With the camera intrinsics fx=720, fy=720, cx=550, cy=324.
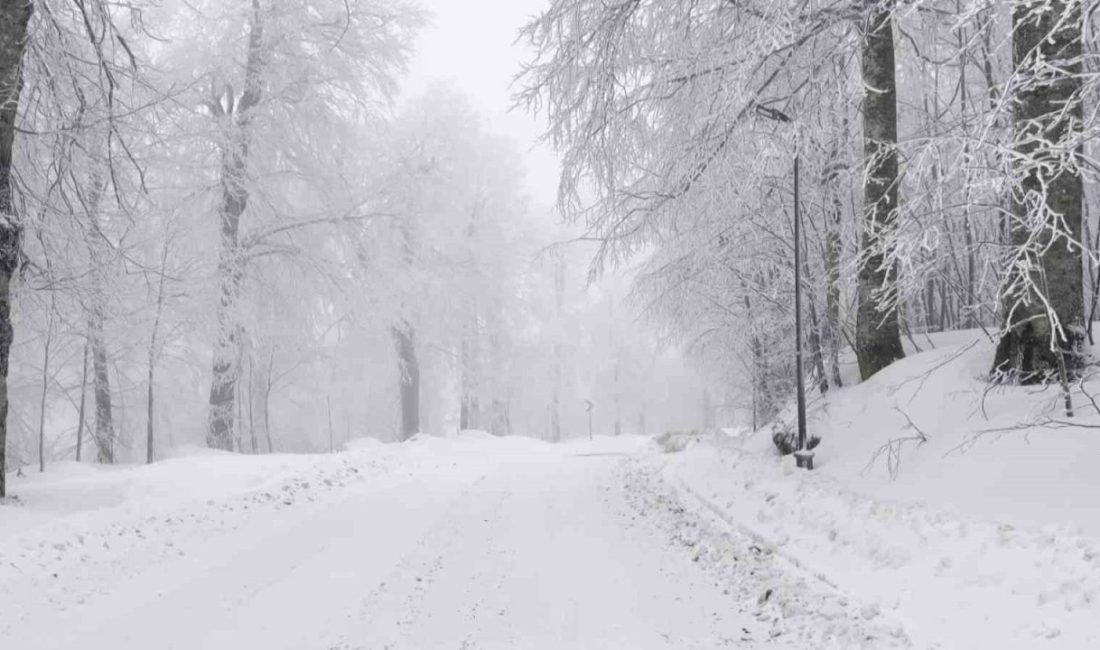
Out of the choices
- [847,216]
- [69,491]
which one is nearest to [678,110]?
[847,216]

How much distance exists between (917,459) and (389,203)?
13.2 meters

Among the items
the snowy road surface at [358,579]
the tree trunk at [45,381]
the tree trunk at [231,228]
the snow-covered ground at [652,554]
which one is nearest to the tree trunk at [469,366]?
the tree trunk at [231,228]

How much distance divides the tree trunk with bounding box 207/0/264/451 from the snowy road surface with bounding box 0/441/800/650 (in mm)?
6469

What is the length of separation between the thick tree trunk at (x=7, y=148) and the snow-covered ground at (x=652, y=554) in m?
1.65

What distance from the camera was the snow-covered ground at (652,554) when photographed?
4.30 m

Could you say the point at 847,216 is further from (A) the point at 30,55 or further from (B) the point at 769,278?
(A) the point at 30,55

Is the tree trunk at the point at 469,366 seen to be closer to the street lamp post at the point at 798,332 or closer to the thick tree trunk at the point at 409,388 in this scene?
the thick tree trunk at the point at 409,388

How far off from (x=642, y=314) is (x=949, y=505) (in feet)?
25.4

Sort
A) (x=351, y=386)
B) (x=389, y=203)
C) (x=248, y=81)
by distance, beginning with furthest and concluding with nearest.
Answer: (x=351, y=386)
(x=389, y=203)
(x=248, y=81)

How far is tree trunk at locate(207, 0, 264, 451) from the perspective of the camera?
14.6 metres

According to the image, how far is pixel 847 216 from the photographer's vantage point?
344 inches

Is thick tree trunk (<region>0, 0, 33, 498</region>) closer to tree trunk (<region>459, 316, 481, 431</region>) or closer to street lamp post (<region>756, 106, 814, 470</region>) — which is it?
street lamp post (<region>756, 106, 814, 470</region>)

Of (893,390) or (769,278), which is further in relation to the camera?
(769,278)

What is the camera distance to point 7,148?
7.15 metres
